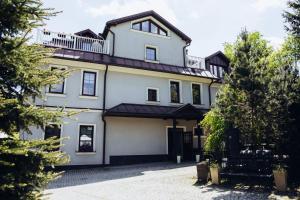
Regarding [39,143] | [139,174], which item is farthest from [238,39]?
[39,143]

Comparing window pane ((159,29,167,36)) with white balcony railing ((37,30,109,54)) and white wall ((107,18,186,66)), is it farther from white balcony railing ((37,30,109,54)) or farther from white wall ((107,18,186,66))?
white balcony railing ((37,30,109,54))

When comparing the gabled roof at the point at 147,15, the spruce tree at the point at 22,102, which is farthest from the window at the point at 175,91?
the spruce tree at the point at 22,102

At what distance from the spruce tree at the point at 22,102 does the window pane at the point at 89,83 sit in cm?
1243

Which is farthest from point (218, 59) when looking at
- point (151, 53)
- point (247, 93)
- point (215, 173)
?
point (215, 173)

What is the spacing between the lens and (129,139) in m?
17.1

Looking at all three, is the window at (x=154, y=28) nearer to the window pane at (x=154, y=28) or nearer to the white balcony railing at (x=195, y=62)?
the window pane at (x=154, y=28)

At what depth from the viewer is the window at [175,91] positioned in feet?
63.9

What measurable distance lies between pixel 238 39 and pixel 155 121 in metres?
9.23

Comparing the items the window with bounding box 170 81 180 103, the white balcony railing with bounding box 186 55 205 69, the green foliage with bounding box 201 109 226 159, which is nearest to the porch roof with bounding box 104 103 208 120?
the window with bounding box 170 81 180 103

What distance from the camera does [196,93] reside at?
67.3ft

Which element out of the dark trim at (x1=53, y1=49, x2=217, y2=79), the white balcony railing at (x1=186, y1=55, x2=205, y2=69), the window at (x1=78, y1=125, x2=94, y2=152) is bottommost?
the window at (x1=78, y1=125, x2=94, y2=152)

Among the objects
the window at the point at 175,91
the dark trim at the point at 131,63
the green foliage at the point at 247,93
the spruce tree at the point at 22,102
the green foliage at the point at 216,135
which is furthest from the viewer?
the window at the point at 175,91

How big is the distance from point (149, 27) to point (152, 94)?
570 cm

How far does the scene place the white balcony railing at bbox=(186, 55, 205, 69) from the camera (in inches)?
856
